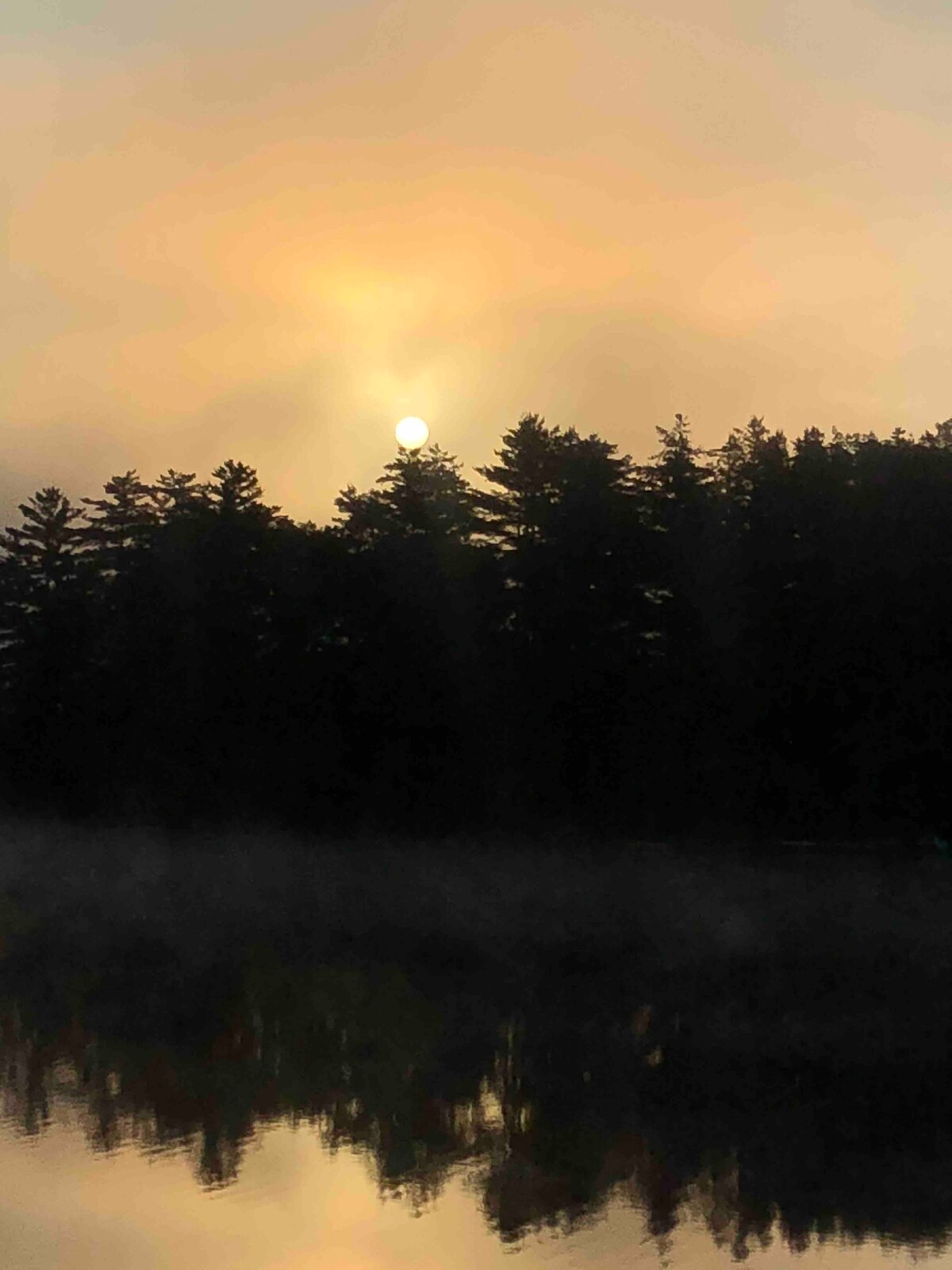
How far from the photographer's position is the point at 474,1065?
13914 millimetres

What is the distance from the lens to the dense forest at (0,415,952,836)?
30.2 meters

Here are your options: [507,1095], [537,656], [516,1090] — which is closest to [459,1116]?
[507,1095]

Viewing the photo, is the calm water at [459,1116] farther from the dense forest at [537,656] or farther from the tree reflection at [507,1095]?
the dense forest at [537,656]

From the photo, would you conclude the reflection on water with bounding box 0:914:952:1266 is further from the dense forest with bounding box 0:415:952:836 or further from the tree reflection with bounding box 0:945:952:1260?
the dense forest with bounding box 0:415:952:836

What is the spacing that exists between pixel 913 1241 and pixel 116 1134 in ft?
18.5

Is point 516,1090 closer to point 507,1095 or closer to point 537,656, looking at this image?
point 507,1095

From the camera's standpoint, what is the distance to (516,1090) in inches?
513

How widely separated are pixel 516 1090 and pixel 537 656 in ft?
69.0

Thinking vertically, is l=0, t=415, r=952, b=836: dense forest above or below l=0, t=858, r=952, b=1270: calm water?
above

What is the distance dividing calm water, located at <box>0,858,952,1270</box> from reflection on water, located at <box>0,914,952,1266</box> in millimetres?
33

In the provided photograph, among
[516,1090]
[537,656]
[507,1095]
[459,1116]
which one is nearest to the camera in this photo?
[459,1116]

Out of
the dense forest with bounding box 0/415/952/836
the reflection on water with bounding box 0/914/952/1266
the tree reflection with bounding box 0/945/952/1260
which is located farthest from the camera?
the dense forest with bounding box 0/415/952/836

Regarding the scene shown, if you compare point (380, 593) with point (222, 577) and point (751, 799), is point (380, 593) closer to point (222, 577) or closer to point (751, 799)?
point (222, 577)

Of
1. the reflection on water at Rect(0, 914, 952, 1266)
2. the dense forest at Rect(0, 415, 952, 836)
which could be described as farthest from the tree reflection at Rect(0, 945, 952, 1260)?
the dense forest at Rect(0, 415, 952, 836)
